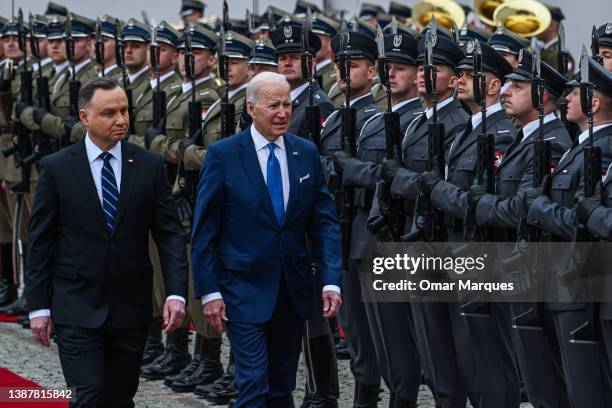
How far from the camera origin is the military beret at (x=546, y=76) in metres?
8.61

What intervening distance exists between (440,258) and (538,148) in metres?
1.04

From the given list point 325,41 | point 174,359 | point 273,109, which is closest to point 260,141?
point 273,109

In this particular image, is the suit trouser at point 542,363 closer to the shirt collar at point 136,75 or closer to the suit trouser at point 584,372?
the suit trouser at point 584,372

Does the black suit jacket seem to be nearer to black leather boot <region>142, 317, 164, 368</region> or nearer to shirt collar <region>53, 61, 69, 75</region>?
black leather boot <region>142, 317, 164, 368</region>

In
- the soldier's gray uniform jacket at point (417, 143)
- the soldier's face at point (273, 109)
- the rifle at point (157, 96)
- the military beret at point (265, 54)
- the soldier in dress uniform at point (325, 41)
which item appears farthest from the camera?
the soldier in dress uniform at point (325, 41)

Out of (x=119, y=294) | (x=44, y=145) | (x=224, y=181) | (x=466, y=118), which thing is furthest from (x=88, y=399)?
(x=44, y=145)

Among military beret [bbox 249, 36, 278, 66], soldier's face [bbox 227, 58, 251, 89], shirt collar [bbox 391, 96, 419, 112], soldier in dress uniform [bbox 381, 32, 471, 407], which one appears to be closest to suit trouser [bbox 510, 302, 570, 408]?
soldier in dress uniform [bbox 381, 32, 471, 407]

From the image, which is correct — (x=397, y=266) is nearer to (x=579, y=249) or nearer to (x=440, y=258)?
(x=440, y=258)

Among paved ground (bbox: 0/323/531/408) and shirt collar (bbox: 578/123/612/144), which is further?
paved ground (bbox: 0/323/531/408)

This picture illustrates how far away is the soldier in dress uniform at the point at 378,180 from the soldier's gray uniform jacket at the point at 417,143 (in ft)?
0.38

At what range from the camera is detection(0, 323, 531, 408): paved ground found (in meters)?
10.6

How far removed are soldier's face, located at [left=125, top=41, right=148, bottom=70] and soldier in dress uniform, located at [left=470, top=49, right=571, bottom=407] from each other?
14.8 feet

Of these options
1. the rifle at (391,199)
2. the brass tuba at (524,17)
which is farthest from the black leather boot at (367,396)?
the brass tuba at (524,17)

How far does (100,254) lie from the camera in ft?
25.0
